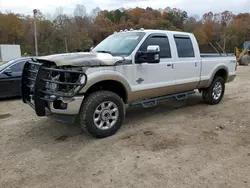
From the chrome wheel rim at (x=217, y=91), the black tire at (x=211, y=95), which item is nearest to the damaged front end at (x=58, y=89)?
the black tire at (x=211, y=95)

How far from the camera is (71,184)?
3.29m

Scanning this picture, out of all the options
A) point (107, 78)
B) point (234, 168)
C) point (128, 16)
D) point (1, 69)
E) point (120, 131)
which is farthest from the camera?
point (128, 16)

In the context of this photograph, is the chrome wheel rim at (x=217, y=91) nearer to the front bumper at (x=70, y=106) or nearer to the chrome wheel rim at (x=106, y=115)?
the chrome wheel rim at (x=106, y=115)

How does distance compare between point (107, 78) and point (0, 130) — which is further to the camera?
point (0, 130)

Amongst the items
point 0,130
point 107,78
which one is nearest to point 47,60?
point 107,78

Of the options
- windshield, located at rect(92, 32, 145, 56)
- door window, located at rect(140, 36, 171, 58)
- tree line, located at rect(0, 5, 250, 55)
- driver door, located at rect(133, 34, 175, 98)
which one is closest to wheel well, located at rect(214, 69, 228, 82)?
driver door, located at rect(133, 34, 175, 98)

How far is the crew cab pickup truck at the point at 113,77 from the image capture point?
4.37m

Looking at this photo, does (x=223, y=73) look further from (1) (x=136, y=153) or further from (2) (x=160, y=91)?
(1) (x=136, y=153)

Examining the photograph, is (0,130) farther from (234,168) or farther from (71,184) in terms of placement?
(234,168)

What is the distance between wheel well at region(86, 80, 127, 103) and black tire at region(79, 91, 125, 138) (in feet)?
0.54

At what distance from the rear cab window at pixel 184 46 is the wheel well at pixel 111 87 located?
5.71 ft

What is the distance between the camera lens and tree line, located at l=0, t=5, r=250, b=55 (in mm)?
48734

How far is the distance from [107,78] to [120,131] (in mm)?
1125

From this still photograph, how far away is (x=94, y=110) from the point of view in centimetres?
454
